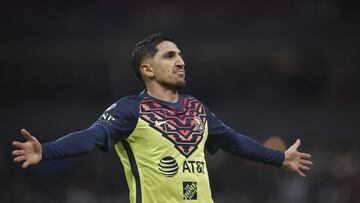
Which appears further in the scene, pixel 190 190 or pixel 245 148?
pixel 245 148

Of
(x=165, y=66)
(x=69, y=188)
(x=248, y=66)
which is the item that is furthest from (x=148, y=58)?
(x=248, y=66)

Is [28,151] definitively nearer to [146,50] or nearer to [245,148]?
[146,50]

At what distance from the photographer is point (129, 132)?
222 inches

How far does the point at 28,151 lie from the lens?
4.95 m

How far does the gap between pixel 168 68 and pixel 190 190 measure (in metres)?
0.97

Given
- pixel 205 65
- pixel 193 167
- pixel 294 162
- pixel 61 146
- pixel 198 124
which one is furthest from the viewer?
pixel 205 65

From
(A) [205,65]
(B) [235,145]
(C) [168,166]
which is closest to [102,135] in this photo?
(C) [168,166]

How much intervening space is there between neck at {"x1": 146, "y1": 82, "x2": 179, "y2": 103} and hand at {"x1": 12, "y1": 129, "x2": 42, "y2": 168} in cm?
128

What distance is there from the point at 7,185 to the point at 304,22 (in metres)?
7.20

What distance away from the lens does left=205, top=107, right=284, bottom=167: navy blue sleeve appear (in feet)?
20.0

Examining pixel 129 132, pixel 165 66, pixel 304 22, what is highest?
pixel 304 22

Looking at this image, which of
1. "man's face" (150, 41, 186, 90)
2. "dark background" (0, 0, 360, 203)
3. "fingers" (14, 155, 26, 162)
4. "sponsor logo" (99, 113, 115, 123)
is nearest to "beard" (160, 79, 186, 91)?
"man's face" (150, 41, 186, 90)

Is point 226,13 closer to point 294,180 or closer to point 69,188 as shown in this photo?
point 294,180

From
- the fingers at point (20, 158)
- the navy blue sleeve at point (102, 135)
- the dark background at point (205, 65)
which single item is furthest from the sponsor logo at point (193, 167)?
the dark background at point (205, 65)
